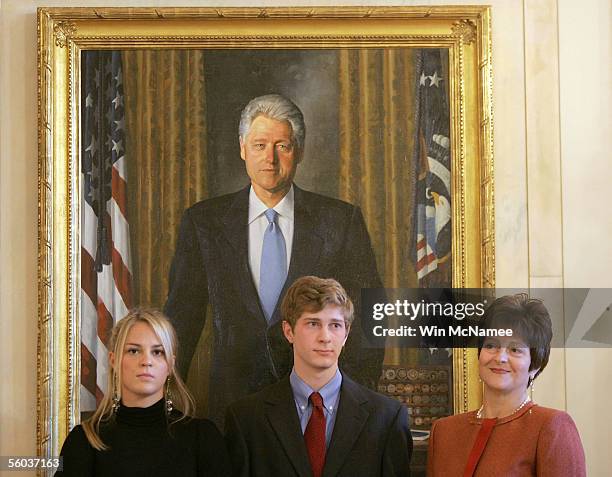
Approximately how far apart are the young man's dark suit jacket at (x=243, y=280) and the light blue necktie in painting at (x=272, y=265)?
1.5 inches

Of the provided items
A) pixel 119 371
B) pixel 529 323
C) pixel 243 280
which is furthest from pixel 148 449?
pixel 529 323

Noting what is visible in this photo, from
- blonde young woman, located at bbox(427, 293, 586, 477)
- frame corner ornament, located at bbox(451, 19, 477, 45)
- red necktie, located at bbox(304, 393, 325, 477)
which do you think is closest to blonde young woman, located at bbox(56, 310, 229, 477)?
red necktie, located at bbox(304, 393, 325, 477)

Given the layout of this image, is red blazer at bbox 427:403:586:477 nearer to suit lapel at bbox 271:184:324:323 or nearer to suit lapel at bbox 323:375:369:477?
suit lapel at bbox 323:375:369:477

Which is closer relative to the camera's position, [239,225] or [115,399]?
[115,399]

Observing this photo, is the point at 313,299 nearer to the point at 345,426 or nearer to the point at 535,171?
the point at 345,426

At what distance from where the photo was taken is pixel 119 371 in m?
4.21

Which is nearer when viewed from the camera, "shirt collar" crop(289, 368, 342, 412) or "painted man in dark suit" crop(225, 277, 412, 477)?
"painted man in dark suit" crop(225, 277, 412, 477)

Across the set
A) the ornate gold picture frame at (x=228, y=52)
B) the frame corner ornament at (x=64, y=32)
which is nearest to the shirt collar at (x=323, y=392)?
the ornate gold picture frame at (x=228, y=52)

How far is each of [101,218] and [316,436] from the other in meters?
1.52

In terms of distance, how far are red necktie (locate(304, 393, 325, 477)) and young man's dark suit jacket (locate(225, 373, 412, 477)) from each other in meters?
0.03

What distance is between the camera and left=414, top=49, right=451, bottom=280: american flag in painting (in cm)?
469

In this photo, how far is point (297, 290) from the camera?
4469 millimetres

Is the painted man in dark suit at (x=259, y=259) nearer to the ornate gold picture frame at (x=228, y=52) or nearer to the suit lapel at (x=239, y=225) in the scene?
the suit lapel at (x=239, y=225)

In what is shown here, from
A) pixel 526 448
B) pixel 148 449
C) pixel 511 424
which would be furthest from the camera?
pixel 148 449
